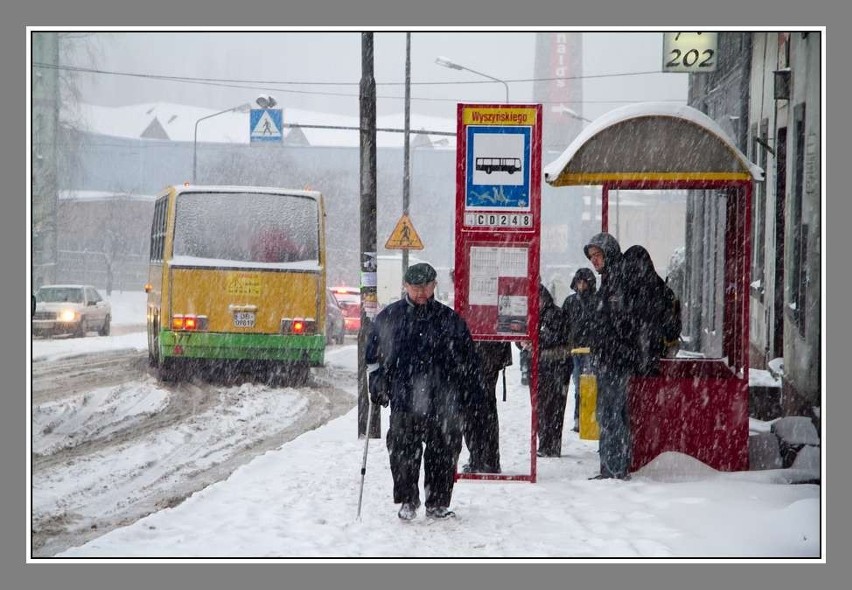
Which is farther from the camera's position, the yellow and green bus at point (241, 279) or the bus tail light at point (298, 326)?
the bus tail light at point (298, 326)

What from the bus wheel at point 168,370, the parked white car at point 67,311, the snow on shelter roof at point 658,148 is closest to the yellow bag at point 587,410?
the snow on shelter roof at point 658,148

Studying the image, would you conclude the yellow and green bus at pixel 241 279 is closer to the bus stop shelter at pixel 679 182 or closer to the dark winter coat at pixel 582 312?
the dark winter coat at pixel 582 312

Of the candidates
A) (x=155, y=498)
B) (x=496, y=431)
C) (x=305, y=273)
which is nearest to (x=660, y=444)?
(x=496, y=431)

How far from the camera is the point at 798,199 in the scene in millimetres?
13828

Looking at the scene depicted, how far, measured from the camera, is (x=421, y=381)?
8586 millimetres

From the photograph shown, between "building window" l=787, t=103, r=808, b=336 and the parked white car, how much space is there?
2460 centimetres

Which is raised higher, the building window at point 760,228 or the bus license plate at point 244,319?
the building window at point 760,228

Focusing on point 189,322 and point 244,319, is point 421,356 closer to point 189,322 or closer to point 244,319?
point 244,319

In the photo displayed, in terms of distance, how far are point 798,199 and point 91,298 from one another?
26.0 metres

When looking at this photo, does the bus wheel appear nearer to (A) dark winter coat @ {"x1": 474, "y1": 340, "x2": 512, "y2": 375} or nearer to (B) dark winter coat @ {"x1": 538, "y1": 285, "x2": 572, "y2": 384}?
(B) dark winter coat @ {"x1": 538, "y1": 285, "x2": 572, "y2": 384}

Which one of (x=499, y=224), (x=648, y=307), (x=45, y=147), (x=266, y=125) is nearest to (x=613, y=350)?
(x=648, y=307)

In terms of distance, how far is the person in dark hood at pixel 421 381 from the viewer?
8.57 metres

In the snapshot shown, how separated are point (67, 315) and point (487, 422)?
2657 cm

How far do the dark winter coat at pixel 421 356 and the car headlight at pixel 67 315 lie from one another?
27.9m
